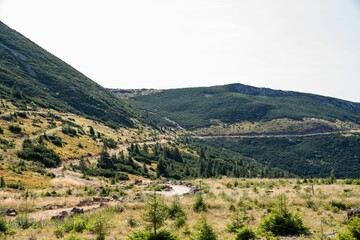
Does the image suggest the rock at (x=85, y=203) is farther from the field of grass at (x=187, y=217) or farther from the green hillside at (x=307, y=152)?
the green hillside at (x=307, y=152)

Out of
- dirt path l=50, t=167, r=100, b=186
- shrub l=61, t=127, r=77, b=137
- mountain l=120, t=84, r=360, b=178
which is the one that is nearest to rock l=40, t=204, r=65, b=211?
dirt path l=50, t=167, r=100, b=186

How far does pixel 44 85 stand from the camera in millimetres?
147250

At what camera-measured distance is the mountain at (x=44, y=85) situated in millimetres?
120644

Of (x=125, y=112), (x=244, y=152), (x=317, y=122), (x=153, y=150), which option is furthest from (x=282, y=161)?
(x=125, y=112)

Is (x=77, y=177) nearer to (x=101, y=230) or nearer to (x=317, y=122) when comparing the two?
(x=101, y=230)

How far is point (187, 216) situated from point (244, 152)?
137186 mm

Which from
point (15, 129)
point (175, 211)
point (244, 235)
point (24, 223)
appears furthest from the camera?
point (15, 129)

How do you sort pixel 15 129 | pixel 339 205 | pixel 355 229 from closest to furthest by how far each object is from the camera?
pixel 355 229
pixel 339 205
pixel 15 129

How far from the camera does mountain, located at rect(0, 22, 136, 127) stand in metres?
121

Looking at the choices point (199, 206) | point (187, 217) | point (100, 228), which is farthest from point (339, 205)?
point (100, 228)

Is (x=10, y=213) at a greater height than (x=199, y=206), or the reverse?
Result: (x=199, y=206)

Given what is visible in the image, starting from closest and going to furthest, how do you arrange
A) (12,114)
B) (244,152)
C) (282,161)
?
(12,114), (282,161), (244,152)

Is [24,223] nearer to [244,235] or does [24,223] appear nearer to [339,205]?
[244,235]

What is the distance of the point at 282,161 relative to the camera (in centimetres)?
14288
